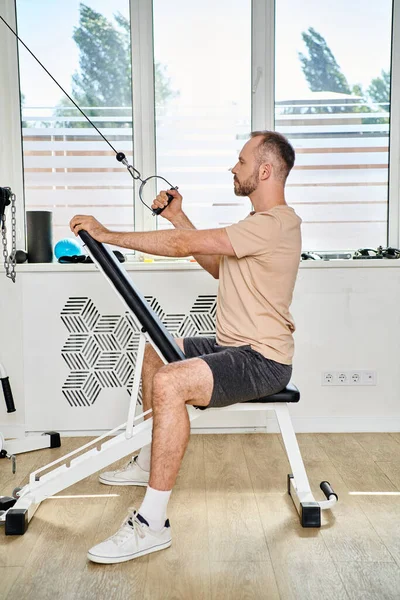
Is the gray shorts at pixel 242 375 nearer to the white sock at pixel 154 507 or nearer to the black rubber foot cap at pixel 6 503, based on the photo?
the white sock at pixel 154 507

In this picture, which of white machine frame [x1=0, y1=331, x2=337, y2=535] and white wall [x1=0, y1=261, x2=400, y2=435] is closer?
white machine frame [x1=0, y1=331, x2=337, y2=535]

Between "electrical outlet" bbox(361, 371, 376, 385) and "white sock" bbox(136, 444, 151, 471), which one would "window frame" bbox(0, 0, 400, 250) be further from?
"white sock" bbox(136, 444, 151, 471)

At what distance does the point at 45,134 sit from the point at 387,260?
1.67m

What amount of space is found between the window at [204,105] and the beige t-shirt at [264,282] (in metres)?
1.17

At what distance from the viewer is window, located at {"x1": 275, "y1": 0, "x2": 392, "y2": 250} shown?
11.0 feet

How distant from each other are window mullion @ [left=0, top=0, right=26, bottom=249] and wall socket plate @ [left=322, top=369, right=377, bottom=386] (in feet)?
5.34

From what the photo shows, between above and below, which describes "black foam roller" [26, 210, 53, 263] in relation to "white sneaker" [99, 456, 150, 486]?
above

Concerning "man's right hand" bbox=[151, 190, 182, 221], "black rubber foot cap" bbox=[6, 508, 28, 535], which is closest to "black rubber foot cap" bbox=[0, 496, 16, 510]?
"black rubber foot cap" bbox=[6, 508, 28, 535]

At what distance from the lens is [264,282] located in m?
2.19

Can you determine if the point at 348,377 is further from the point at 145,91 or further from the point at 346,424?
the point at 145,91

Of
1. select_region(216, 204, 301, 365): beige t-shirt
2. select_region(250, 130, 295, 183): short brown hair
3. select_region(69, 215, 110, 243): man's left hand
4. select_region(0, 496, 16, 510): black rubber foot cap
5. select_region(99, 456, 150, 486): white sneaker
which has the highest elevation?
select_region(250, 130, 295, 183): short brown hair

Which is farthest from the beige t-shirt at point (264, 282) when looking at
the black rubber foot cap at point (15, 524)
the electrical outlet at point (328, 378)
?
the electrical outlet at point (328, 378)

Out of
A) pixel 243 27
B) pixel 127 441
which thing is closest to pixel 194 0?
pixel 243 27

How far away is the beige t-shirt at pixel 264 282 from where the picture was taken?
83.8 inches
